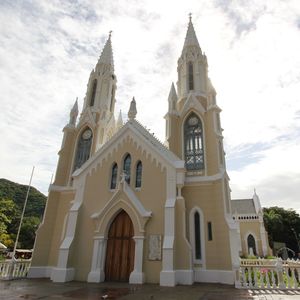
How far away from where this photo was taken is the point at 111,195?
1683 cm

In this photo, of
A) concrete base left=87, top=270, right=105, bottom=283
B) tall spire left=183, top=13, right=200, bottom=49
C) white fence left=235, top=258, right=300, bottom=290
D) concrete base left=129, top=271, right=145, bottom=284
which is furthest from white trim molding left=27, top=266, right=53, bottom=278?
tall spire left=183, top=13, right=200, bottom=49

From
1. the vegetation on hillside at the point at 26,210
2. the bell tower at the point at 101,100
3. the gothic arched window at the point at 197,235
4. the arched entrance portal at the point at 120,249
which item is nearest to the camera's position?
the arched entrance portal at the point at 120,249

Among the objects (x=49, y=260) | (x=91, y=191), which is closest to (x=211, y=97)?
(x=91, y=191)

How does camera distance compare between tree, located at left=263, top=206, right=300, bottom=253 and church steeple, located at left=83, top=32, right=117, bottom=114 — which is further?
tree, located at left=263, top=206, right=300, bottom=253

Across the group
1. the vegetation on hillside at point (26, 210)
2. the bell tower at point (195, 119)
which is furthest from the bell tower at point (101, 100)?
the vegetation on hillside at point (26, 210)

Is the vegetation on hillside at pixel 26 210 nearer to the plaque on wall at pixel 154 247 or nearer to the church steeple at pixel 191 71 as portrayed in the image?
the plaque on wall at pixel 154 247

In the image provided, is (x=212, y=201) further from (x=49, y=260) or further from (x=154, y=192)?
(x=49, y=260)

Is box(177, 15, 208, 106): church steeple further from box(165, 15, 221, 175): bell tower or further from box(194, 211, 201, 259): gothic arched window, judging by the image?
box(194, 211, 201, 259): gothic arched window

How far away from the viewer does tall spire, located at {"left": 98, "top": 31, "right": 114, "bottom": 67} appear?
88.4ft

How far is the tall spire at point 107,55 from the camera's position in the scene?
2695cm

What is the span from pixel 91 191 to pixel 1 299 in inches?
355

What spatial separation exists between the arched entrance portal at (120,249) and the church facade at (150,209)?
5 centimetres

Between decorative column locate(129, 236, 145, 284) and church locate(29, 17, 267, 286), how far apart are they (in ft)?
0.17

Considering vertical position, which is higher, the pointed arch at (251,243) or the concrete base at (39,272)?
the pointed arch at (251,243)
